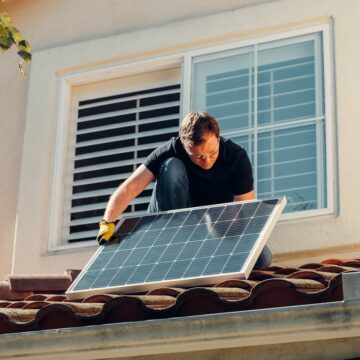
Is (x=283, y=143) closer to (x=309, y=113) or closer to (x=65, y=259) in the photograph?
(x=309, y=113)

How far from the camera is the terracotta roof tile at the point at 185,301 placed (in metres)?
7.19

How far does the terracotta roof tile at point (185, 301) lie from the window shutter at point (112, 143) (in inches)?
104

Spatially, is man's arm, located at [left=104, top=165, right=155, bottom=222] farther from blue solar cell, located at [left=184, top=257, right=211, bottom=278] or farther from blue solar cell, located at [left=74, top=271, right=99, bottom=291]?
blue solar cell, located at [left=184, top=257, right=211, bottom=278]

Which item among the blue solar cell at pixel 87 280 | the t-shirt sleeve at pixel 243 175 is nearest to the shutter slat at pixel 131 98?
the t-shirt sleeve at pixel 243 175

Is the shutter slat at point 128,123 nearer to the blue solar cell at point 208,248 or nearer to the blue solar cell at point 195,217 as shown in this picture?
the blue solar cell at point 195,217

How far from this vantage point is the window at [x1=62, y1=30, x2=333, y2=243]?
9.90 meters

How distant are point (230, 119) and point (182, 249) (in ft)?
7.44

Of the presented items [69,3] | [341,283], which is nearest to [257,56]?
[69,3]

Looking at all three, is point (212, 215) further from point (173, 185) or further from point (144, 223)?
point (144, 223)

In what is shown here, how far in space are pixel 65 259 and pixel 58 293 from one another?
0.99 m

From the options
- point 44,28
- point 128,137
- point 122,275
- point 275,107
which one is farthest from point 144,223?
point 44,28

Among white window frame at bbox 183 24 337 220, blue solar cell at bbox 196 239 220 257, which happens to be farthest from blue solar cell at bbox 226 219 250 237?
white window frame at bbox 183 24 337 220

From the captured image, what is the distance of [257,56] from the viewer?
1040 centimetres

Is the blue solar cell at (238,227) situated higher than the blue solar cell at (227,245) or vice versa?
the blue solar cell at (238,227)
